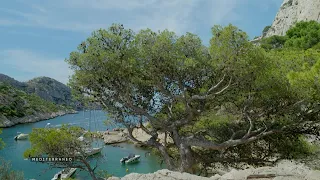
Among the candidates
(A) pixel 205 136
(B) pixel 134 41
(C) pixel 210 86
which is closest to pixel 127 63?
(B) pixel 134 41

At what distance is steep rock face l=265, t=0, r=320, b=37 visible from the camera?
53881 mm

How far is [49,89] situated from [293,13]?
127m

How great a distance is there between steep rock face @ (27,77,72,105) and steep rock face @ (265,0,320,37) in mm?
102946

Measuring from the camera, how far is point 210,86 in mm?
11930

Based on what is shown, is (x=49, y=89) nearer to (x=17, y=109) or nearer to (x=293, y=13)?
(x=17, y=109)

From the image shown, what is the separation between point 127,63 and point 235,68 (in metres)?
3.98

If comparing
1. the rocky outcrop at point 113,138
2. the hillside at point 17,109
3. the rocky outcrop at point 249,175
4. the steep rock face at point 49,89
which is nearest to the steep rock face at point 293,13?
the rocky outcrop at point 113,138

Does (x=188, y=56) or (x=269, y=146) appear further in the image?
(x=269, y=146)

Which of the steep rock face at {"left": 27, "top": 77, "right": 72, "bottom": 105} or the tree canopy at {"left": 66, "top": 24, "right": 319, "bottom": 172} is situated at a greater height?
the steep rock face at {"left": 27, "top": 77, "right": 72, "bottom": 105}

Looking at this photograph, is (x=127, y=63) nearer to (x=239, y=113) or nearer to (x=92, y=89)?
(x=92, y=89)

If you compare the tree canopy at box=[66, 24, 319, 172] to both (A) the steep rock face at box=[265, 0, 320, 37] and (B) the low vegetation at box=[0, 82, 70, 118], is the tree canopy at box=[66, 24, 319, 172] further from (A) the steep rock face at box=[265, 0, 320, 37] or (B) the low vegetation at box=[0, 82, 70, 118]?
(B) the low vegetation at box=[0, 82, 70, 118]

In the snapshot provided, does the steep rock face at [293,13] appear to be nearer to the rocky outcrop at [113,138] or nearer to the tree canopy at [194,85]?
the rocky outcrop at [113,138]

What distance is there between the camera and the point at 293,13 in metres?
64.0

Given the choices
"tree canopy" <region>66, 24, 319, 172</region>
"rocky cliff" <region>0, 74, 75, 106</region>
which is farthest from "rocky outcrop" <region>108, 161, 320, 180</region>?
"rocky cliff" <region>0, 74, 75, 106</region>
